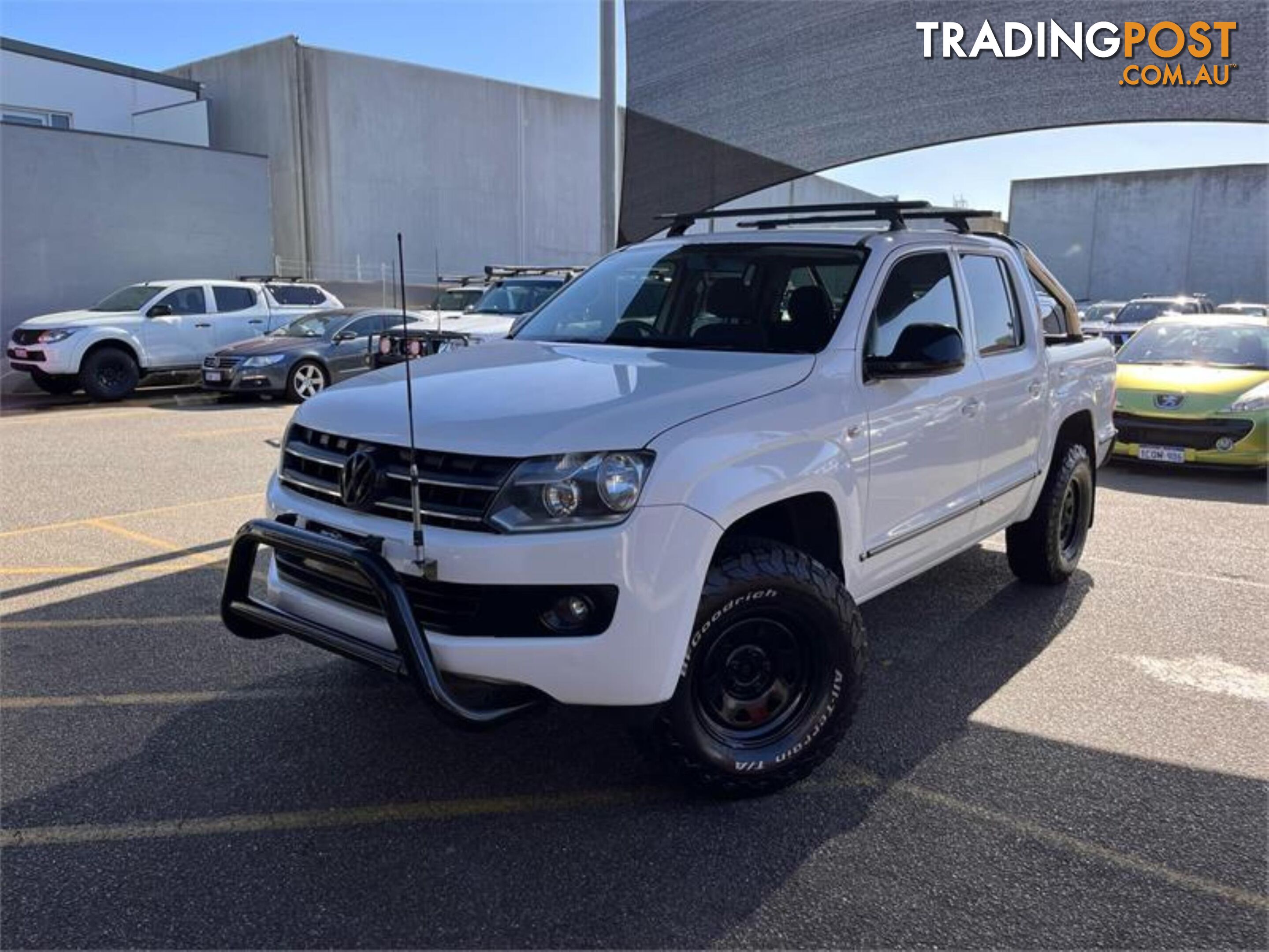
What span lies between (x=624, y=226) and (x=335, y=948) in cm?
909

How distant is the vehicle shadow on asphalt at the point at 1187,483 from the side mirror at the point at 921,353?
19.2ft

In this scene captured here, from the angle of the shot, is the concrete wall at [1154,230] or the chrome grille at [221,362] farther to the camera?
the concrete wall at [1154,230]

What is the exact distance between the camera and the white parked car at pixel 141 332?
46.8 feet

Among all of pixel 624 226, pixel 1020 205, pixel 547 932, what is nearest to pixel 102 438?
pixel 624 226

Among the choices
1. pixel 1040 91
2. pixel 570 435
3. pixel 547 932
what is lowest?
pixel 547 932

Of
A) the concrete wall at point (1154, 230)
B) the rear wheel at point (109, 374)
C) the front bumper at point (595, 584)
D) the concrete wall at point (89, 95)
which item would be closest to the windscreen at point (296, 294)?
the rear wheel at point (109, 374)

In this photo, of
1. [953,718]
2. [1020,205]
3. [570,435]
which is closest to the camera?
[570,435]

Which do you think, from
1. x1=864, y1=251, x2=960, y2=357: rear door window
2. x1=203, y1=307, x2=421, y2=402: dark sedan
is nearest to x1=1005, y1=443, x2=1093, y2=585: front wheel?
x1=864, y1=251, x2=960, y2=357: rear door window

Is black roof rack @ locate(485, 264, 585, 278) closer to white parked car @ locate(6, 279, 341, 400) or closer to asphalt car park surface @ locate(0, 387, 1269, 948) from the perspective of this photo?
white parked car @ locate(6, 279, 341, 400)

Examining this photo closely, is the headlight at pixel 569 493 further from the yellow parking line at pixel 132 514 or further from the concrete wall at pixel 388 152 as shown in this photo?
the concrete wall at pixel 388 152

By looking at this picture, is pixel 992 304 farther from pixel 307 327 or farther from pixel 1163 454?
pixel 307 327

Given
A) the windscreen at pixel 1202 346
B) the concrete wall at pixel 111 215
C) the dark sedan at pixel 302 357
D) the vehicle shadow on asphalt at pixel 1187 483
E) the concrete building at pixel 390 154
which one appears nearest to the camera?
the vehicle shadow on asphalt at pixel 1187 483

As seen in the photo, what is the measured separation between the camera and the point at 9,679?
4180 millimetres

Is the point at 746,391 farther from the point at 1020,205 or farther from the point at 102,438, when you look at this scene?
the point at 1020,205
